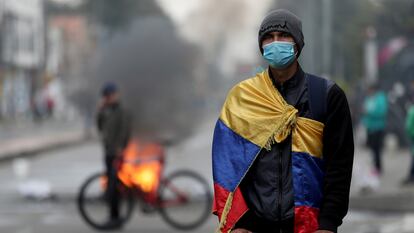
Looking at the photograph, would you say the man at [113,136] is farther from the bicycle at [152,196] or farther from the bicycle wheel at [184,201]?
the bicycle wheel at [184,201]

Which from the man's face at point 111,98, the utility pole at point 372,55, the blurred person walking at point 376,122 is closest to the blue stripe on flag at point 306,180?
the man's face at point 111,98

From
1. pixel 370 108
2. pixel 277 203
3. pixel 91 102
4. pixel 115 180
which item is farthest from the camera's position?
pixel 91 102

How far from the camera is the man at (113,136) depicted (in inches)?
495

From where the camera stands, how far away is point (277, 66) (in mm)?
4285

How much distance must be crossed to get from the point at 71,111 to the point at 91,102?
104ft

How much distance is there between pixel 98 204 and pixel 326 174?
28.9 ft

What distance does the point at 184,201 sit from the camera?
12.7 metres

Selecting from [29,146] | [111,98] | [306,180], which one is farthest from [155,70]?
[306,180]

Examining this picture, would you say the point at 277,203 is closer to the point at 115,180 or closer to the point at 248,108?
the point at 248,108

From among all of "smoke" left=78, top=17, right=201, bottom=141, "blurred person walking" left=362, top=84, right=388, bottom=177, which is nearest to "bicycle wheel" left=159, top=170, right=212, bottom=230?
"blurred person walking" left=362, top=84, right=388, bottom=177

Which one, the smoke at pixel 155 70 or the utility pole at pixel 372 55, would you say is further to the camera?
the utility pole at pixel 372 55

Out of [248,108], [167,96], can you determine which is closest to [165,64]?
[167,96]

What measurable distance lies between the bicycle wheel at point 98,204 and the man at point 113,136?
0.23 ft

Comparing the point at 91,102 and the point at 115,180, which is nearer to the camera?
the point at 115,180
